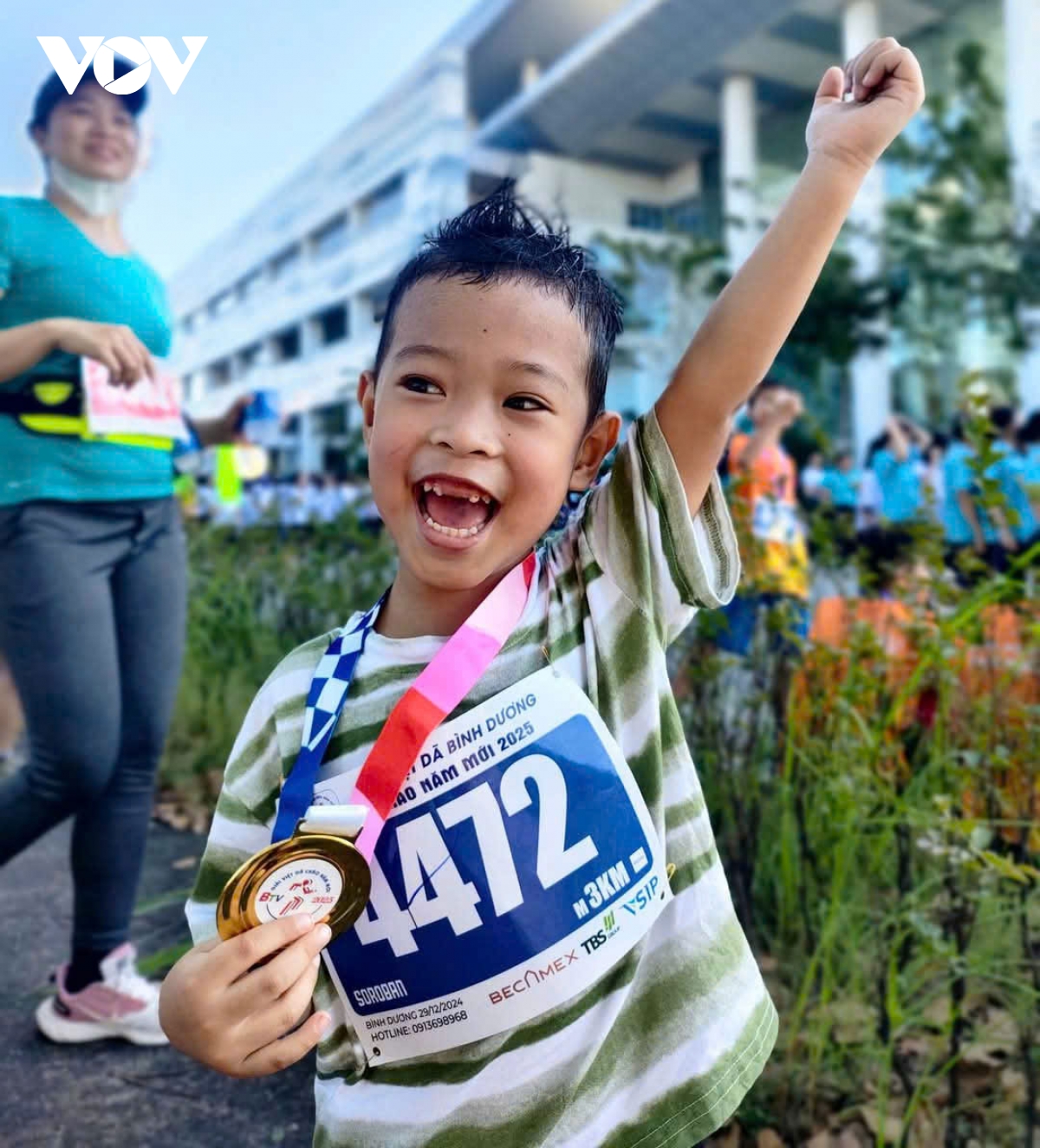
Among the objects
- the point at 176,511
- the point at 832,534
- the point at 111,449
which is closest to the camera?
the point at 111,449

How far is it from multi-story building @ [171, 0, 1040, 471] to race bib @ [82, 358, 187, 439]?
14.1 meters

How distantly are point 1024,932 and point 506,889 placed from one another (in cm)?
95

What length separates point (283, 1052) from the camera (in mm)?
919

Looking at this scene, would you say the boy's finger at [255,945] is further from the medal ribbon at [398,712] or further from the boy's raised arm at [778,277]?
the boy's raised arm at [778,277]

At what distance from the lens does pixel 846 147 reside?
1.15 meters

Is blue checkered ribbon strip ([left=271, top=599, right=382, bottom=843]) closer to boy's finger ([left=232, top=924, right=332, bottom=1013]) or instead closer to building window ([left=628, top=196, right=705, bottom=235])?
boy's finger ([left=232, top=924, right=332, bottom=1013])

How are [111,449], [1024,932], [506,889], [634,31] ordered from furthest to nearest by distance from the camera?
[634,31]
[111,449]
[1024,932]
[506,889]

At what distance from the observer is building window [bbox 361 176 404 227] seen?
4112cm

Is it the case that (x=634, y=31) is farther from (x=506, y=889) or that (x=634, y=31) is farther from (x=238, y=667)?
(x=506, y=889)

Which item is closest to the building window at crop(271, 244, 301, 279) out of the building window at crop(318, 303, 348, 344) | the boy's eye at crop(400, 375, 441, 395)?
the building window at crop(318, 303, 348, 344)

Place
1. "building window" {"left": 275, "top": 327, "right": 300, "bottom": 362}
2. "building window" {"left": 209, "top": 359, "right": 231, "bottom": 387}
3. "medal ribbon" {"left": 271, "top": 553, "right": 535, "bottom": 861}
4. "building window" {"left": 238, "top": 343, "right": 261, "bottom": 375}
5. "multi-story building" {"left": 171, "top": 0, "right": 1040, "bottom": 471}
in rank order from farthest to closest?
"building window" {"left": 209, "top": 359, "right": 231, "bottom": 387} < "building window" {"left": 238, "top": 343, "right": 261, "bottom": 375} < "building window" {"left": 275, "top": 327, "right": 300, "bottom": 362} < "multi-story building" {"left": 171, "top": 0, "right": 1040, "bottom": 471} < "medal ribbon" {"left": 271, "top": 553, "right": 535, "bottom": 861}

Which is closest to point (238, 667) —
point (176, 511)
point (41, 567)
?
point (176, 511)

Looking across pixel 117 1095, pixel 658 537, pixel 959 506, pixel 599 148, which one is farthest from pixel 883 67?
pixel 599 148

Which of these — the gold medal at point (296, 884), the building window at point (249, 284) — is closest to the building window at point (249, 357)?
the building window at point (249, 284)
